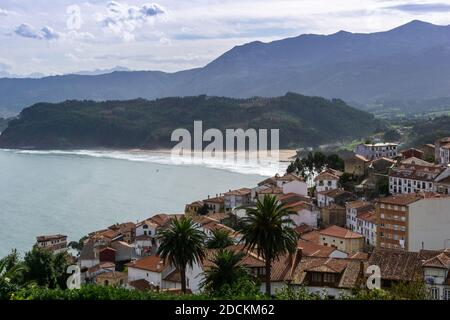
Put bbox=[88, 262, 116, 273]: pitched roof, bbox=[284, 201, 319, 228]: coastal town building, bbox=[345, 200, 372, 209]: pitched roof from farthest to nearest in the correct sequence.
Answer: bbox=[284, 201, 319, 228]: coastal town building, bbox=[345, 200, 372, 209]: pitched roof, bbox=[88, 262, 116, 273]: pitched roof

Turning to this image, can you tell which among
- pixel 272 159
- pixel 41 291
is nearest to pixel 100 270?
pixel 41 291

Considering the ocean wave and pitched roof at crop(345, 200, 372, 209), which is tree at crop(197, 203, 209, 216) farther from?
the ocean wave

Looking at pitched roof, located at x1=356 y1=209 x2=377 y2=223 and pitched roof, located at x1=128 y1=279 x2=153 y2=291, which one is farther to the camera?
pitched roof, located at x1=356 y1=209 x2=377 y2=223

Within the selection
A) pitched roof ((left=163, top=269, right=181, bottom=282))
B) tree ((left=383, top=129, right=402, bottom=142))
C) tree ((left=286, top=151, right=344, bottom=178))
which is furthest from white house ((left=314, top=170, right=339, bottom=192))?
tree ((left=383, top=129, right=402, bottom=142))

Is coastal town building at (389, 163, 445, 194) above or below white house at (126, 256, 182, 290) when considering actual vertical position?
above

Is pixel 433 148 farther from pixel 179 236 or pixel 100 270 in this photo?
pixel 179 236

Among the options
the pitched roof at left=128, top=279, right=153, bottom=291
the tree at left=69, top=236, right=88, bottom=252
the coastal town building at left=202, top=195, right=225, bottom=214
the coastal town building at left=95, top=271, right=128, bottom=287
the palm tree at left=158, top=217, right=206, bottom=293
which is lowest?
the tree at left=69, top=236, right=88, bottom=252
